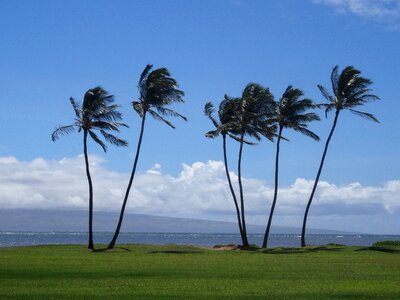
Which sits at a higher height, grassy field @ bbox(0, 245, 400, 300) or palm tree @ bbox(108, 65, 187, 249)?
palm tree @ bbox(108, 65, 187, 249)

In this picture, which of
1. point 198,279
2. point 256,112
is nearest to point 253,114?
point 256,112

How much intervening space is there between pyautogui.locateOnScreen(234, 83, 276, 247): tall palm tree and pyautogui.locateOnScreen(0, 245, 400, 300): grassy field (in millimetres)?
27574

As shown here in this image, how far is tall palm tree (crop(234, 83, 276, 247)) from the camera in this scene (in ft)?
223

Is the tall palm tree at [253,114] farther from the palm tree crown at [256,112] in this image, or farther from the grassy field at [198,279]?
the grassy field at [198,279]

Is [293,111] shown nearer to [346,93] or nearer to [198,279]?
[346,93]

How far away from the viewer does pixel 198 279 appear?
96.5ft

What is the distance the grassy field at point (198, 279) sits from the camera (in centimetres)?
2403

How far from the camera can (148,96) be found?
204ft

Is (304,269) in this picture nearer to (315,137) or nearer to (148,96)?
(148,96)

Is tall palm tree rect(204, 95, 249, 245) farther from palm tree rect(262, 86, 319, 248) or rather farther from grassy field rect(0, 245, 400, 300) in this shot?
grassy field rect(0, 245, 400, 300)

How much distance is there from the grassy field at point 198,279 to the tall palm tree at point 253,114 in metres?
27.6

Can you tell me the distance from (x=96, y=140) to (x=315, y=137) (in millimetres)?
22226

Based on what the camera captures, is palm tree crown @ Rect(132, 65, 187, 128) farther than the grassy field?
Yes

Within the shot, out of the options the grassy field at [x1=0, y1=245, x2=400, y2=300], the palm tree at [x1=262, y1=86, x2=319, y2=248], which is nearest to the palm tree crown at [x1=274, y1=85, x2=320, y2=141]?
the palm tree at [x1=262, y1=86, x2=319, y2=248]
